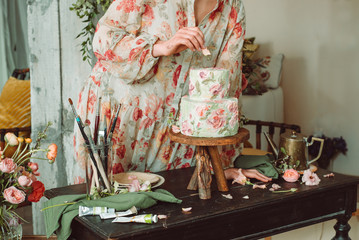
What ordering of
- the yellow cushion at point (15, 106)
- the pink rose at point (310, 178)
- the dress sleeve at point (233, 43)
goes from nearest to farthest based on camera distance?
the pink rose at point (310, 178) → the dress sleeve at point (233, 43) → the yellow cushion at point (15, 106)

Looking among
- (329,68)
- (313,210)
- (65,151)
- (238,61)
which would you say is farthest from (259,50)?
(313,210)

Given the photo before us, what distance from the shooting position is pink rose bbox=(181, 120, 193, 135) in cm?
156

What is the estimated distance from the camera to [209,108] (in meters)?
1.54

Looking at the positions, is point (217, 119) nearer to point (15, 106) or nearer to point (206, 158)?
point (206, 158)

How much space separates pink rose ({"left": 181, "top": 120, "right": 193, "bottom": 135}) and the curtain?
461 cm

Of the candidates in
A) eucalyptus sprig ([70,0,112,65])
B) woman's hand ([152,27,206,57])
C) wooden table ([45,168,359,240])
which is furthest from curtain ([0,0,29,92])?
woman's hand ([152,27,206,57])

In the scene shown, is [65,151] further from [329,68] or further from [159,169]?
[329,68]

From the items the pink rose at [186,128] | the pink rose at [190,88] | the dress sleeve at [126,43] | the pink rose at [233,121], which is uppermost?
the dress sleeve at [126,43]

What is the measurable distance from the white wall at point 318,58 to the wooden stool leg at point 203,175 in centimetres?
321

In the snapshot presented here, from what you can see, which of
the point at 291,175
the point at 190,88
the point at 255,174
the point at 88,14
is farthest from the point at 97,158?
the point at 88,14

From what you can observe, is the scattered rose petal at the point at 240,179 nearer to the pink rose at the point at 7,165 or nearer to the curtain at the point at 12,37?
the pink rose at the point at 7,165

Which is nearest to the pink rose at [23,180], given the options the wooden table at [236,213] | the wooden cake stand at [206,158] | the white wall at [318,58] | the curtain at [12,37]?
the wooden table at [236,213]

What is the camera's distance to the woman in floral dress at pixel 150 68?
1813mm

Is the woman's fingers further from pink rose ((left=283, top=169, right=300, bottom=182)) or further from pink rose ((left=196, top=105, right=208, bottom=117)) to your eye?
pink rose ((left=283, top=169, right=300, bottom=182))
